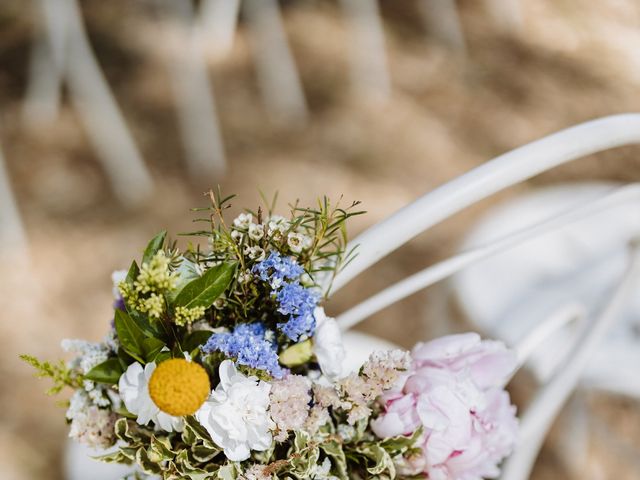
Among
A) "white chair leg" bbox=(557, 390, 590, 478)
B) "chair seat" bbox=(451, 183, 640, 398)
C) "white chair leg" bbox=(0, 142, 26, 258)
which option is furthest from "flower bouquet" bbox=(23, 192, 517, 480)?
"white chair leg" bbox=(0, 142, 26, 258)

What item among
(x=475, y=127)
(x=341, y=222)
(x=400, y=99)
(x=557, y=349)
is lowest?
(x=341, y=222)

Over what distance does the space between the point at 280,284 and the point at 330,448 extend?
0.44 ft

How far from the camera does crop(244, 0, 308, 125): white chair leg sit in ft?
8.07

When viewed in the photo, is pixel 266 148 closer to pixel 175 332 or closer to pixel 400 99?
pixel 400 99

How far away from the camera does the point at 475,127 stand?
2475mm

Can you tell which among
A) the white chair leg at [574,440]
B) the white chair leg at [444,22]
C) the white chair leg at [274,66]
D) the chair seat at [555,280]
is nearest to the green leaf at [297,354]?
the chair seat at [555,280]

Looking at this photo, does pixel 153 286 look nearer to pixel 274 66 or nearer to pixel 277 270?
pixel 277 270

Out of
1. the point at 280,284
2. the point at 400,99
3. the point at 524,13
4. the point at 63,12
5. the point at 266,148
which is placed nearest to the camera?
the point at 280,284

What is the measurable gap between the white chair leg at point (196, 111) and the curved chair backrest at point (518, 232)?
1.62 m

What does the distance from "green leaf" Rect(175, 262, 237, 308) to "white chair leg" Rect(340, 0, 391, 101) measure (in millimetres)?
2152

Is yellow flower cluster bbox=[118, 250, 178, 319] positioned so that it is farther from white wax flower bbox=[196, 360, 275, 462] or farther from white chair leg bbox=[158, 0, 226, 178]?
white chair leg bbox=[158, 0, 226, 178]

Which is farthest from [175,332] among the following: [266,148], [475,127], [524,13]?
[524,13]

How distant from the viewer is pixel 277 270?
18.7 inches

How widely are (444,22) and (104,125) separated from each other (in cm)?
145
